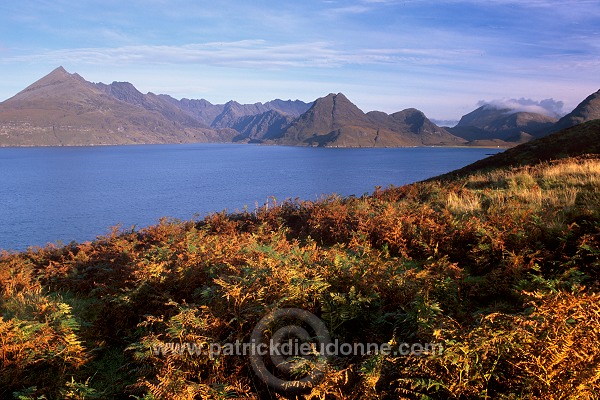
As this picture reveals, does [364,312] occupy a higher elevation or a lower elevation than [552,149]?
lower

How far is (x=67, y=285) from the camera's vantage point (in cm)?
838

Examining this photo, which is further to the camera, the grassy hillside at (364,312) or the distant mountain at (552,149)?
the distant mountain at (552,149)

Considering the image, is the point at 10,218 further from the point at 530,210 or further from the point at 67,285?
the point at 530,210

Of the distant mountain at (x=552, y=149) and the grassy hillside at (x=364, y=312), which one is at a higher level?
the distant mountain at (x=552, y=149)

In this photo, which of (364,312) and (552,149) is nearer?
(364,312)

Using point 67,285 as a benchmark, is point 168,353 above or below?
above

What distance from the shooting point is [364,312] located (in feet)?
15.5

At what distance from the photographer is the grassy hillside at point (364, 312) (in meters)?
3.49

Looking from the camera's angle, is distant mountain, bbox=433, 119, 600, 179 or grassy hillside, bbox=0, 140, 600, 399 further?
distant mountain, bbox=433, 119, 600, 179

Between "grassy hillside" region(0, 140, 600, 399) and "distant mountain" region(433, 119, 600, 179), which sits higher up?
"distant mountain" region(433, 119, 600, 179)

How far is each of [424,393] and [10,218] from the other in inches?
2162

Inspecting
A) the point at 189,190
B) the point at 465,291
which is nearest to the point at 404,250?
the point at 465,291

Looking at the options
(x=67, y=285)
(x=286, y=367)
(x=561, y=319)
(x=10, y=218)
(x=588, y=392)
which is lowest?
(x=10, y=218)

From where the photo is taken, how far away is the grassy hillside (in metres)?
3.49
